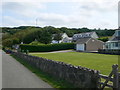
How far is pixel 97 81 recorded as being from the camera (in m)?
8.26

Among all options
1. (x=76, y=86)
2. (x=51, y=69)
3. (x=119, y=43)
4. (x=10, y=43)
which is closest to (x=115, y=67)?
(x=76, y=86)

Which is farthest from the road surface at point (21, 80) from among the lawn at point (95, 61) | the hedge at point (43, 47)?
the hedge at point (43, 47)

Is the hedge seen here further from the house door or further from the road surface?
the road surface

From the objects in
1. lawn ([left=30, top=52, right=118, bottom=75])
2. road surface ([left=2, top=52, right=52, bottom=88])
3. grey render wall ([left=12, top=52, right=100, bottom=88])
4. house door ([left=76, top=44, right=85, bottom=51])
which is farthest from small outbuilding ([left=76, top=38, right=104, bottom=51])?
grey render wall ([left=12, top=52, right=100, bottom=88])

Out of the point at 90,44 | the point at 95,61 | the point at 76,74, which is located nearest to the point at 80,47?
the point at 90,44

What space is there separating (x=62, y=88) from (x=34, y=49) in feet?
209

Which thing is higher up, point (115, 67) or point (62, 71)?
point (115, 67)

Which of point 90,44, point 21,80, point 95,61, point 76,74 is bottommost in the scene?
point 95,61

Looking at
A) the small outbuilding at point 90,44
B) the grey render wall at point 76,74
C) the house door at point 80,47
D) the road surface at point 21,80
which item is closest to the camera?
the grey render wall at point 76,74

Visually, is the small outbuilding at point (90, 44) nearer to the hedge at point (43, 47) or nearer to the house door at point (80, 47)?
the house door at point (80, 47)

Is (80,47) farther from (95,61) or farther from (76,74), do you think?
Answer: (76,74)

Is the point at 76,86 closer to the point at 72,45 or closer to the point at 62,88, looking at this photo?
the point at 62,88

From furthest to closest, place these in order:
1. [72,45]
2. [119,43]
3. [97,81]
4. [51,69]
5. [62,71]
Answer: [72,45] → [119,43] → [51,69] → [62,71] → [97,81]

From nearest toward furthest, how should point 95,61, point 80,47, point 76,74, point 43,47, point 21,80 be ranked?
point 76,74 < point 21,80 < point 95,61 < point 80,47 < point 43,47
